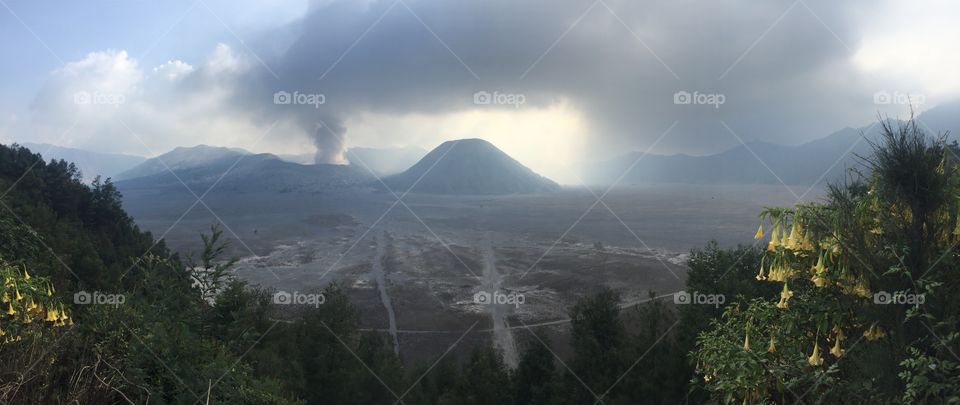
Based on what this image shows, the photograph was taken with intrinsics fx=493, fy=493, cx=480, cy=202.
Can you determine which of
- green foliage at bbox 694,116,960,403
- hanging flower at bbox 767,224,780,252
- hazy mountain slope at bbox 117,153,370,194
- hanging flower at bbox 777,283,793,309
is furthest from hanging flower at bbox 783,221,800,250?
hazy mountain slope at bbox 117,153,370,194

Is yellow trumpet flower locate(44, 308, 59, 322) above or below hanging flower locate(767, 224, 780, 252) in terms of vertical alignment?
below

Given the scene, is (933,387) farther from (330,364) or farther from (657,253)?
(657,253)

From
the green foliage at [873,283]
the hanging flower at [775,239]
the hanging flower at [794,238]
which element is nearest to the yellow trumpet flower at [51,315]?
the green foliage at [873,283]

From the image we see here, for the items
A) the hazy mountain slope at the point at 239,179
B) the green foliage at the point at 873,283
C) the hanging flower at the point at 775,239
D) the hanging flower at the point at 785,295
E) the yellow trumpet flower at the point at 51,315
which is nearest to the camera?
the green foliage at the point at 873,283

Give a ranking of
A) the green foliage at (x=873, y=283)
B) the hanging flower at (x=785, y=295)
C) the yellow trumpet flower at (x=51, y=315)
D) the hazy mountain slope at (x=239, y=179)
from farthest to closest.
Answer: the hazy mountain slope at (x=239, y=179) → the yellow trumpet flower at (x=51, y=315) → the hanging flower at (x=785, y=295) → the green foliage at (x=873, y=283)

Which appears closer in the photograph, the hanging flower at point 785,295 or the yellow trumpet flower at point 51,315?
the hanging flower at point 785,295

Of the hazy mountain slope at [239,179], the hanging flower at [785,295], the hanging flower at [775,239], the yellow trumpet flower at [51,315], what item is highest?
the hazy mountain slope at [239,179]

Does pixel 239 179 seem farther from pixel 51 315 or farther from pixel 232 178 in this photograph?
pixel 51 315

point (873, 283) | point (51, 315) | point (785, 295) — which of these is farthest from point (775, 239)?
point (51, 315)

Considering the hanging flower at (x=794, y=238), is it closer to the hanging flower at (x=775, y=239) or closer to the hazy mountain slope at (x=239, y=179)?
the hanging flower at (x=775, y=239)

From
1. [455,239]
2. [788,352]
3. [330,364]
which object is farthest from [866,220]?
[455,239]

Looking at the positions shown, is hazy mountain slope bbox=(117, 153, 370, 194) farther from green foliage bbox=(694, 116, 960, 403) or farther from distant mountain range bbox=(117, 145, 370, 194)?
green foliage bbox=(694, 116, 960, 403)
